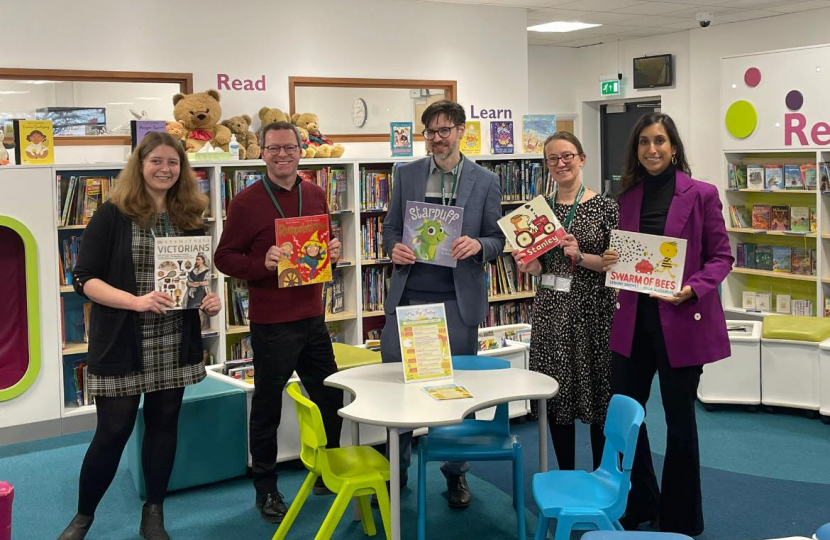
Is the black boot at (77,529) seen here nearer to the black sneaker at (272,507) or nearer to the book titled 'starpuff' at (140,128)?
the black sneaker at (272,507)

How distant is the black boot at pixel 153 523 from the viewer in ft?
13.1

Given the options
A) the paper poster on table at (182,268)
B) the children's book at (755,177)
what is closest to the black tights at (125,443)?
the paper poster on table at (182,268)

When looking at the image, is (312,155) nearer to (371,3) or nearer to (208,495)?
(371,3)

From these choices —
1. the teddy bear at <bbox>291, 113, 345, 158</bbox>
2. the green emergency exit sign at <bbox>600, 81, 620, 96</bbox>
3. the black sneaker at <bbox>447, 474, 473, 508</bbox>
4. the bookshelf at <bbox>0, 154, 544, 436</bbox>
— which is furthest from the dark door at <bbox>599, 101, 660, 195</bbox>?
the black sneaker at <bbox>447, 474, 473, 508</bbox>

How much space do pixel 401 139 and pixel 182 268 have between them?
12.1 feet

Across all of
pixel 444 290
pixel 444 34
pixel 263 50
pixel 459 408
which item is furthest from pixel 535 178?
pixel 459 408

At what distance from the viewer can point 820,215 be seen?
7.91 metres

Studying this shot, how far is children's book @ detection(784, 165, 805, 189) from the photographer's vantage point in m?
8.23

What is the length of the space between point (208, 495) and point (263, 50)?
385 centimetres

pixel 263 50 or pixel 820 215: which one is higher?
pixel 263 50

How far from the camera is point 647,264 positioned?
3.70m

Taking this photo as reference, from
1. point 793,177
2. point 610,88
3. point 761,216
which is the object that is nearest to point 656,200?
point 793,177

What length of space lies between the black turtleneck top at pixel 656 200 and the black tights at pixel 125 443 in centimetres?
215

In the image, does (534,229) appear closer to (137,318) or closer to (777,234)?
(137,318)
